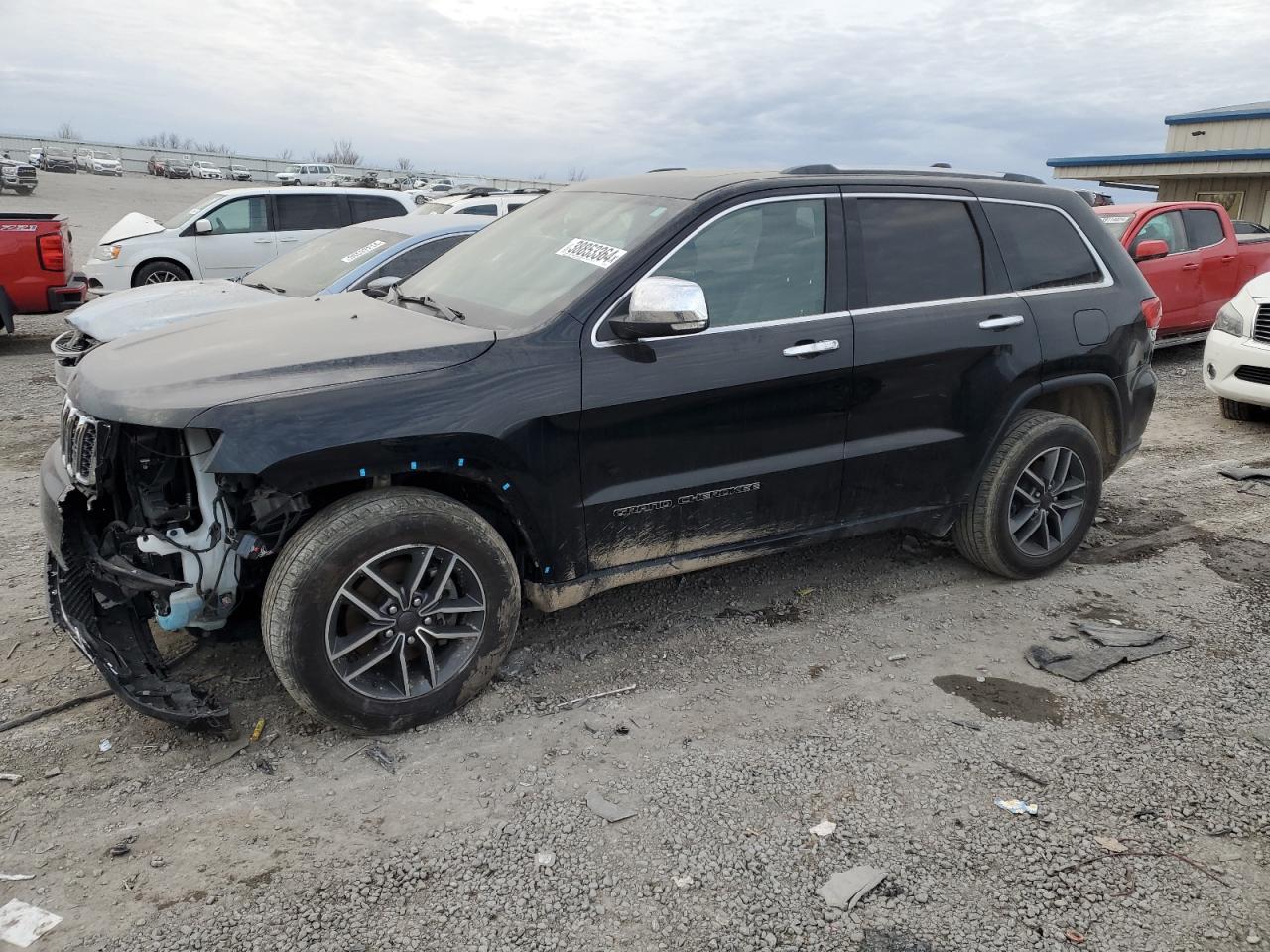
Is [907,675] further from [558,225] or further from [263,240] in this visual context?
[263,240]

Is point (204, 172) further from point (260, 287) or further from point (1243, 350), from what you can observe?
point (1243, 350)

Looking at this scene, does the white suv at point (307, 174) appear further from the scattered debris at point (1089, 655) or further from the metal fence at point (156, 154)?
the scattered debris at point (1089, 655)

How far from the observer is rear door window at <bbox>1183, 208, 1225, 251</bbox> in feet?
35.2

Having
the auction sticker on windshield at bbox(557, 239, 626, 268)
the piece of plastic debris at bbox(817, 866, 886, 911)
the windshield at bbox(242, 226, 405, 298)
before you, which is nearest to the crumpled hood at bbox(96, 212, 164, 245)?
the windshield at bbox(242, 226, 405, 298)

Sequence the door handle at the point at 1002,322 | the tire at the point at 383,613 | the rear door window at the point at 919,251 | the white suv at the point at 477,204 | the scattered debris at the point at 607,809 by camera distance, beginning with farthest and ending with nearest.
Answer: the white suv at the point at 477,204
the door handle at the point at 1002,322
the rear door window at the point at 919,251
the tire at the point at 383,613
the scattered debris at the point at 607,809

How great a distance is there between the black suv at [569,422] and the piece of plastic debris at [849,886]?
1434 mm

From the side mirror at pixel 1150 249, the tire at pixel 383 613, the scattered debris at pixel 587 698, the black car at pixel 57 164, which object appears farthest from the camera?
the black car at pixel 57 164

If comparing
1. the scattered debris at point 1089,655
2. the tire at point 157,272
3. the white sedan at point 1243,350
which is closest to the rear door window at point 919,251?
the scattered debris at point 1089,655

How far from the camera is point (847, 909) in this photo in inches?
105

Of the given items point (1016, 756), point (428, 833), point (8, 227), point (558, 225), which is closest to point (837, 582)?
point (1016, 756)

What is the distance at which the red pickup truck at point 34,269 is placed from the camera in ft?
33.6

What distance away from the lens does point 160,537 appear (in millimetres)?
3207

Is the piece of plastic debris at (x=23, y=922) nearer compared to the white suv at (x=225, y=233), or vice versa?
the piece of plastic debris at (x=23, y=922)

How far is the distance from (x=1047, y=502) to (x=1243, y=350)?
14.0 feet
